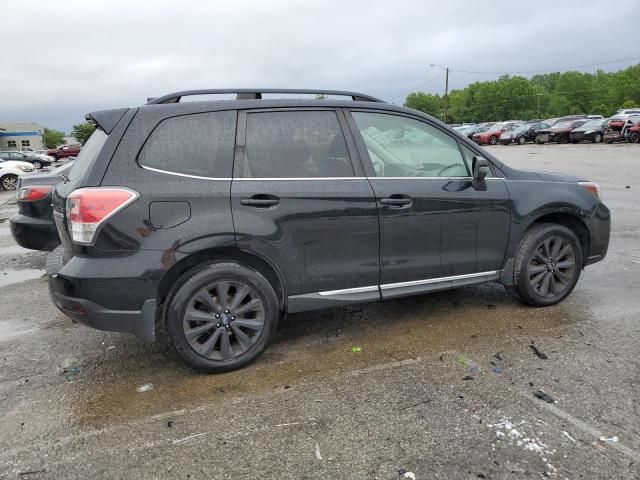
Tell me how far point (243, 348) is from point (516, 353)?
1957 mm

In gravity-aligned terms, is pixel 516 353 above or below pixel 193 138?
below

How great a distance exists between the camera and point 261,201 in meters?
3.51

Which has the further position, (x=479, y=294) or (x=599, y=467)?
(x=479, y=294)

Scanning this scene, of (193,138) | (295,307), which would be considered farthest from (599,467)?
(193,138)

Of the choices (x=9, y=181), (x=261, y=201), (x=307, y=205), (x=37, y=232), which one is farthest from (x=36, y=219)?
(x=9, y=181)

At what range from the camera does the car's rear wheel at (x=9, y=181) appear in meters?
20.0

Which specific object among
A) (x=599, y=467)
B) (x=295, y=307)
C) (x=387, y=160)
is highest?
(x=387, y=160)

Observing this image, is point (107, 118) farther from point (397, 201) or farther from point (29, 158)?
point (29, 158)

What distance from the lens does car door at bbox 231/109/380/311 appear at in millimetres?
3535

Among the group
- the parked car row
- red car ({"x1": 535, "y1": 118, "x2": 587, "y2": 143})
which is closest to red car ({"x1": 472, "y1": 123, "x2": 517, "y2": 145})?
the parked car row

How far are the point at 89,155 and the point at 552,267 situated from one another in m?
3.87

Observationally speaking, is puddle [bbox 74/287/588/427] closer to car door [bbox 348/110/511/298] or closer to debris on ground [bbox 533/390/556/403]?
car door [bbox 348/110/511/298]

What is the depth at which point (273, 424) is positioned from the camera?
2.95 m

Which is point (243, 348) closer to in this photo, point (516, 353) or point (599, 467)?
point (516, 353)
